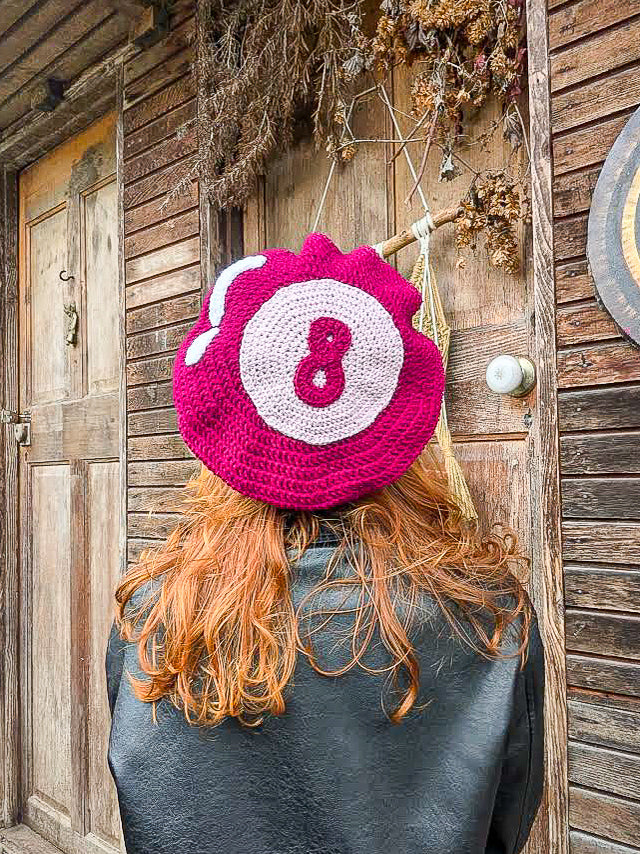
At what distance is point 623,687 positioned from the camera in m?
1.43

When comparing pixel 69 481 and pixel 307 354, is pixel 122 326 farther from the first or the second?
pixel 307 354

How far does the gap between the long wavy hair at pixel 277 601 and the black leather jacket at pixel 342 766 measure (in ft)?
0.08

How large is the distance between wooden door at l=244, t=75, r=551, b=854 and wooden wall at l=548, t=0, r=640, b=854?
158mm

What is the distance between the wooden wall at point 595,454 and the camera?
1428 mm

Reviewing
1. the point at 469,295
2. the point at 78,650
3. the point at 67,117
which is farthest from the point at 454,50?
the point at 78,650

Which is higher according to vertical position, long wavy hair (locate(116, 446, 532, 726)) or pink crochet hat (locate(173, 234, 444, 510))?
pink crochet hat (locate(173, 234, 444, 510))

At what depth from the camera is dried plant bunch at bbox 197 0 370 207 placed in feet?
6.64

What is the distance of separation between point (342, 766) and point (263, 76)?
1824 mm

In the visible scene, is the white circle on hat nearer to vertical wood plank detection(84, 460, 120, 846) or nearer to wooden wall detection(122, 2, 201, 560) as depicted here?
wooden wall detection(122, 2, 201, 560)

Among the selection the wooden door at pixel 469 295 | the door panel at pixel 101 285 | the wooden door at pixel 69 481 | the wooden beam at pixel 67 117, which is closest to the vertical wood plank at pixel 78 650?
the wooden door at pixel 69 481

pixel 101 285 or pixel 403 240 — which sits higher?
pixel 101 285

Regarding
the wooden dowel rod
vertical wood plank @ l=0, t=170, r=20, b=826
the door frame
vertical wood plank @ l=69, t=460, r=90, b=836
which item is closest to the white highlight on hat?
the wooden dowel rod

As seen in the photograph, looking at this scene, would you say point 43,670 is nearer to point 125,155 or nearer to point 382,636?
point 125,155

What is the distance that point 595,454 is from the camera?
1483mm
